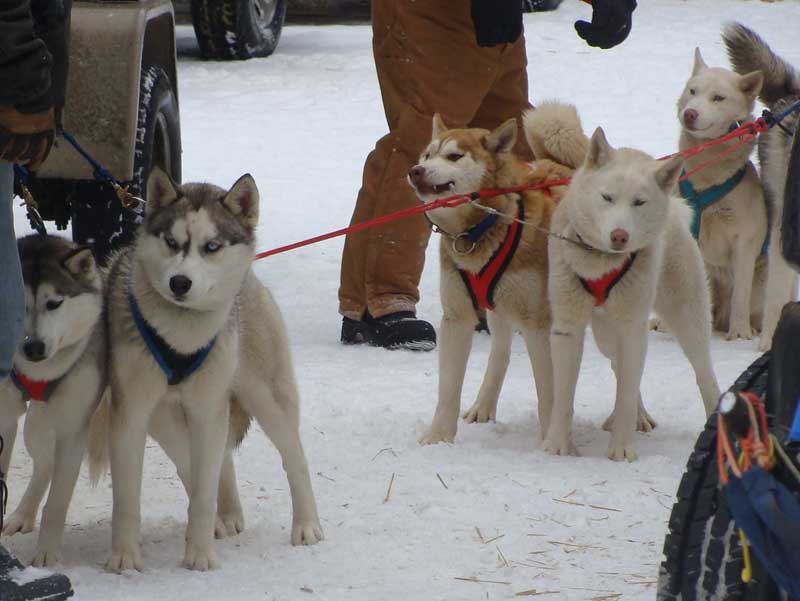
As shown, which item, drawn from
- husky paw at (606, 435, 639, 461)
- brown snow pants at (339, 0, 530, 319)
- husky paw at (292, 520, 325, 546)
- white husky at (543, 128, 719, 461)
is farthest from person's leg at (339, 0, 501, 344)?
husky paw at (292, 520, 325, 546)

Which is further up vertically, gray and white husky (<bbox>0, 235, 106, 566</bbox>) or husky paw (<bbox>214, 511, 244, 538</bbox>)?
gray and white husky (<bbox>0, 235, 106, 566</bbox>)

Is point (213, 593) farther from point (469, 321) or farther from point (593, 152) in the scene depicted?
point (593, 152)

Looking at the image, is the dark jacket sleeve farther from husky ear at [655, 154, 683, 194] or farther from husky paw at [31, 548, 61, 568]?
husky ear at [655, 154, 683, 194]

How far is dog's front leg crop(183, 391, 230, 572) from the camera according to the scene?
3273 mm

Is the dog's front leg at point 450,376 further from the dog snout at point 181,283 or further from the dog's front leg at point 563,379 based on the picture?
the dog snout at point 181,283

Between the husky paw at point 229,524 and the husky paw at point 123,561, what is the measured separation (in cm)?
37

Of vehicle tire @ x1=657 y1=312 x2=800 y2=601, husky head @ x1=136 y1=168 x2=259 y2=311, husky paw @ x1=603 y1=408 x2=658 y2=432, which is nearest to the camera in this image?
vehicle tire @ x1=657 y1=312 x2=800 y2=601

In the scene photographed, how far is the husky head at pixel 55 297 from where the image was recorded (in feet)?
10.1

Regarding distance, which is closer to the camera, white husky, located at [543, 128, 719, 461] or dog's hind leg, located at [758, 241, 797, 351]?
white husky, located at [543, 128, 719, 461]

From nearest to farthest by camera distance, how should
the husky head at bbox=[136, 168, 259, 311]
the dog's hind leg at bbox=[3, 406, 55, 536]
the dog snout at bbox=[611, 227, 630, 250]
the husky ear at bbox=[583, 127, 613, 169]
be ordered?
the husky head at bbox=[136, 168, 259, 311] → the dog's hind leg at bbox=[3, 406, 55, 536] → the dog snout at bbox=[611, 227, 630, 250] → the husky ear at bbox=[583, 127, 613, 169]

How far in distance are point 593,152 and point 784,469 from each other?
2496mm

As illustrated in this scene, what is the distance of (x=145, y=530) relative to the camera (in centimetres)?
361

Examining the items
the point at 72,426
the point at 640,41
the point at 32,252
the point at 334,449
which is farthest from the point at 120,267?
the point at 640,41

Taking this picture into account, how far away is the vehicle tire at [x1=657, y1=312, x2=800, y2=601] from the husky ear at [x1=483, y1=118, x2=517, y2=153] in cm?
222
